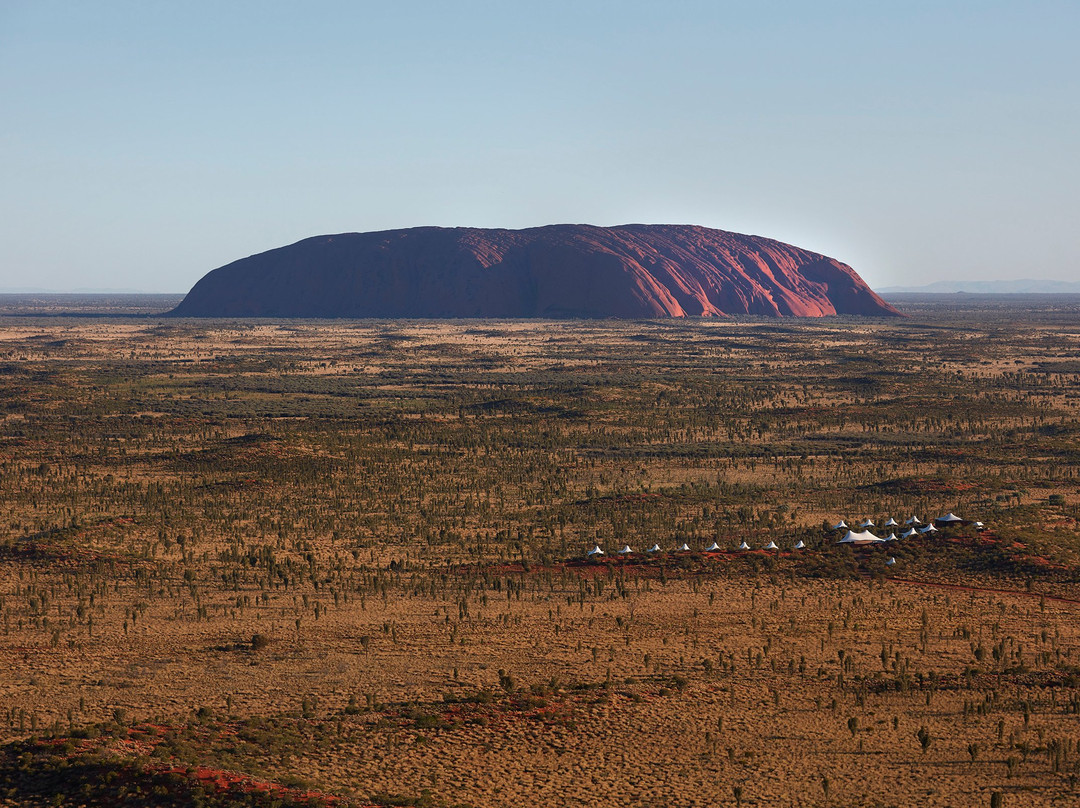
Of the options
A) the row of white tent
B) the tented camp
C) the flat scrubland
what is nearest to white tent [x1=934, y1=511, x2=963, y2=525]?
the row of white tent

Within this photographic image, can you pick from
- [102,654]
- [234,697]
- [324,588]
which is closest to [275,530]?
[324,588]

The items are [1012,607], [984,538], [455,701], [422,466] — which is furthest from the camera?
[422,466]

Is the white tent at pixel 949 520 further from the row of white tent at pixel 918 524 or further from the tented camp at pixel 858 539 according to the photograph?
the tented camp at pixel 858 539

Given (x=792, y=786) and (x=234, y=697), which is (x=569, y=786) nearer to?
(x=792, y=786)

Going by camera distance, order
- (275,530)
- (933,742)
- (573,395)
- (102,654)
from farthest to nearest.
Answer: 1. (573,395)
2. (275,530)
3. (102,654)
4. (933,742)

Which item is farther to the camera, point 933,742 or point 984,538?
point 984,538

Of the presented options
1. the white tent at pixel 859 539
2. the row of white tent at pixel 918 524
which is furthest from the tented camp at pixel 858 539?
the row of white tent at pixel 918 524

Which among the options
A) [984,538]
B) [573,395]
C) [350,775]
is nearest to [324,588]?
[350,775]

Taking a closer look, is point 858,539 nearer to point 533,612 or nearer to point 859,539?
point 859,539
